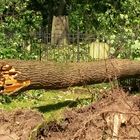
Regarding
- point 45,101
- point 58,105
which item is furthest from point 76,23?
point 58,105

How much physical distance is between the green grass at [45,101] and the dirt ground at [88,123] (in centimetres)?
72

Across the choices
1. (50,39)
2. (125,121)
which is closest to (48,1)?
(50,39)

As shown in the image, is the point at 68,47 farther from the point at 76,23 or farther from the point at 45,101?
the point at 76,23

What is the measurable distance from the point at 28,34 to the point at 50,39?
1330mm

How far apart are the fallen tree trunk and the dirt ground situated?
61cm

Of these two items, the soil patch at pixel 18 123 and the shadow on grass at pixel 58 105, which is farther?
the shadow on grass at pixel 58 105

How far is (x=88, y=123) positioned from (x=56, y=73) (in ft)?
14.1

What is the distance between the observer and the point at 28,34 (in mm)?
15898

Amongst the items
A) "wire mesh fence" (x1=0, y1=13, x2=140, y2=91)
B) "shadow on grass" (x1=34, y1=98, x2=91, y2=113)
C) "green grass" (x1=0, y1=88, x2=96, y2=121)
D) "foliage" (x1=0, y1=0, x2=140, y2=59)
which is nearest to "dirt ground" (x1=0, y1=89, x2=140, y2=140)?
"shadow on grass" (x1=34, y1=98, x2=91, y2=113)

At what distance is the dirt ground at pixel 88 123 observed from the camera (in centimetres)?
566

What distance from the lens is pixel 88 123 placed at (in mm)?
5762

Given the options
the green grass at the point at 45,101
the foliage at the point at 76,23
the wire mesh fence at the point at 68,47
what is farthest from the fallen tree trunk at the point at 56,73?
the wire mesh fence at the point at 68,47

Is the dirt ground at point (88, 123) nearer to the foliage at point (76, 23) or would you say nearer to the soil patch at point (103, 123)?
the soil patch at point (103, 123)

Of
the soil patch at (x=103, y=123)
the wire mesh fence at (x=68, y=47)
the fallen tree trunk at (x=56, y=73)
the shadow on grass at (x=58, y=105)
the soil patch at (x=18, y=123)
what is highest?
the wire mesh fence at (x=68, y=47)
